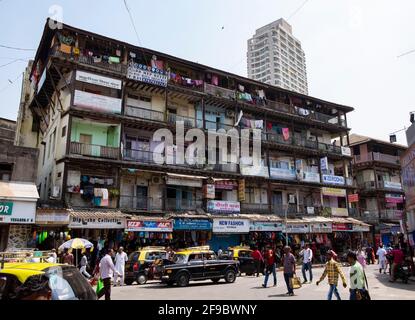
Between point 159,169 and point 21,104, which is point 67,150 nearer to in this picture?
point 159,169

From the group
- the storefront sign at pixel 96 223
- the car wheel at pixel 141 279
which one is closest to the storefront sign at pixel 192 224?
the storefront sign at pixel 96 223

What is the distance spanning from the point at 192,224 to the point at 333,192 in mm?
17610

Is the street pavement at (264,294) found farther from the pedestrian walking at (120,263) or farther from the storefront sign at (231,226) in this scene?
the storefront sign at (231,226)

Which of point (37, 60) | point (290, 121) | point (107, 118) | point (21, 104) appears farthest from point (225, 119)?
point (21, 104)

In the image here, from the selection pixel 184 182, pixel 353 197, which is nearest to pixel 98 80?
pixel 184 182

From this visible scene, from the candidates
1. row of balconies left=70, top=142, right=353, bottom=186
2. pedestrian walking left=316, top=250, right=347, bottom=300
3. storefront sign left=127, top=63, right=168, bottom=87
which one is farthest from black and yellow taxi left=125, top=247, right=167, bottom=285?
storefront sign left=127, top=63, right=168, bottom=87

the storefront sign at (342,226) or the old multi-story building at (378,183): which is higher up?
the old multi-story building at (378,183)

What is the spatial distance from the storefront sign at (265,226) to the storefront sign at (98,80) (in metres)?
14.5

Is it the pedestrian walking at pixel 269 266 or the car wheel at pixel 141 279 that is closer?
the pedestrian walking at pixel 269 266

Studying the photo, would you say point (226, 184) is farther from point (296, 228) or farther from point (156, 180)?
point (296, 228)

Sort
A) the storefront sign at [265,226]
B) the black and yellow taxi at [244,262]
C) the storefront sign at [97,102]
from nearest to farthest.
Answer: the black and yellow taxi at [244,262] < the storefront sign at [97,102] < the storefront sign at [265,226]

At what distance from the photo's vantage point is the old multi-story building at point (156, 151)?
23203 mm

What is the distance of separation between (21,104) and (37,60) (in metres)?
5.49

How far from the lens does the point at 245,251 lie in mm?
21516
